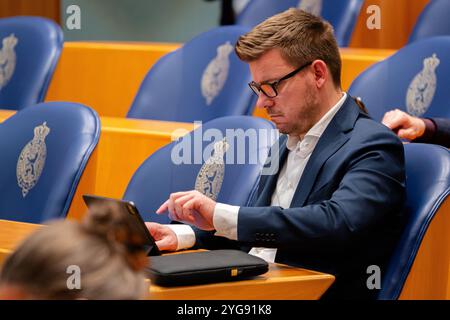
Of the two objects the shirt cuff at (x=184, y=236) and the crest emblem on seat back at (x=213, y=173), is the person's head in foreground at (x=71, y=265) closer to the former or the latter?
the shirt cuff at (x=184, y=236)

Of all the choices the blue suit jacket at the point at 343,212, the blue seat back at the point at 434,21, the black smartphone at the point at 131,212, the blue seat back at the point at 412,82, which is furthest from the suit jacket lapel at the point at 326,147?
the blue seat back at the point at 434,21

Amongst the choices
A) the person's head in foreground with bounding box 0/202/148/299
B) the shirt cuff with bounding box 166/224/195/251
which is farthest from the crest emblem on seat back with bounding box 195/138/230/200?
the person's head in foreground with bounding box 0/202/148/299

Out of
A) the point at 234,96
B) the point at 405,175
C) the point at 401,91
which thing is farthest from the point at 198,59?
the point at 405,175

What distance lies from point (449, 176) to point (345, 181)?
17 cm

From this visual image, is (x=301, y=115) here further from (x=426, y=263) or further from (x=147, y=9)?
(x=147, y=9)

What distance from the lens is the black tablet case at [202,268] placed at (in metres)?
1.24

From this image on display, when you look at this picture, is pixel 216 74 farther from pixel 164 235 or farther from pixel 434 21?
pixel 164 235

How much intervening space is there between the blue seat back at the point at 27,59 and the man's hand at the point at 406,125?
1.13 m

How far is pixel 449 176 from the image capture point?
149cm

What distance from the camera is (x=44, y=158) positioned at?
1888mm

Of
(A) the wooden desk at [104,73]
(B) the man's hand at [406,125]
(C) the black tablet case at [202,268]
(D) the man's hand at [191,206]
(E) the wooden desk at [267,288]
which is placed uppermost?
(B) the man's hand at [406,125]

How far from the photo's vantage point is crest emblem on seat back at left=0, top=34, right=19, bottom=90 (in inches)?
106

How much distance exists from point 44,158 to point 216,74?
0.61m

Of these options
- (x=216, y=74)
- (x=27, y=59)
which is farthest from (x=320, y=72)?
(x=27, y=59)
